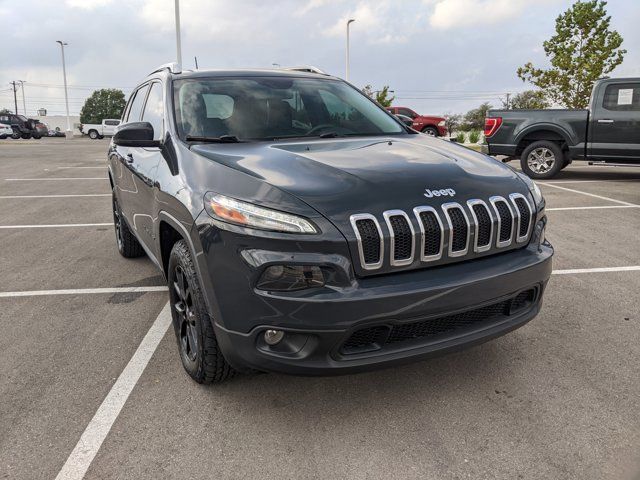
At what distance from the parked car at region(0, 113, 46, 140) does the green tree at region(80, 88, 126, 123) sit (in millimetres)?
52638

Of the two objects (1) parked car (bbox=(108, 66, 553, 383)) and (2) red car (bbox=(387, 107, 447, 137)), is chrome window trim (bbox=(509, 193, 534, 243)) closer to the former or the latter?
(1) parked car (bbox=(108, 66, 553, 383))

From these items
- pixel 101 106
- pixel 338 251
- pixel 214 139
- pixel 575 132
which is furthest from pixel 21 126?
pixel 101 106

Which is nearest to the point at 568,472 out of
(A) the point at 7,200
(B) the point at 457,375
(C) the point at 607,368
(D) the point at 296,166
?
(B) the point at 457,375

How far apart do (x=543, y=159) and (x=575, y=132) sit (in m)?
0.84

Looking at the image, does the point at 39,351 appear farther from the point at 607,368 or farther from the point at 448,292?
the point at 607,368

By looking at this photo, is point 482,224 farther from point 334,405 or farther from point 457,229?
point 334,405

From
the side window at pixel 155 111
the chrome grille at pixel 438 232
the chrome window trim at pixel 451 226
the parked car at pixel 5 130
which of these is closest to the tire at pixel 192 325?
the chrome grille at pixel 438 232

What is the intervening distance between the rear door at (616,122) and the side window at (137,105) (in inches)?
352

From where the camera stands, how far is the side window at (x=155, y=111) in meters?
3.53

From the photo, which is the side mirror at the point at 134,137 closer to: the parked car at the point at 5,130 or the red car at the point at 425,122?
the red car at the point at 425,122

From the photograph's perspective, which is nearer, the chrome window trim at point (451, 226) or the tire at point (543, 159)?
the chrome window trim at point (451, 226)

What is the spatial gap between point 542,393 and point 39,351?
2949 millimetres

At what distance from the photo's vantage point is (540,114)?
11.1 meters

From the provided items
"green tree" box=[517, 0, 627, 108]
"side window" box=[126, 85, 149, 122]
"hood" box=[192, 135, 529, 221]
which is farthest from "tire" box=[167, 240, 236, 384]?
"green tree" box=[517, 0, 627, 108]
